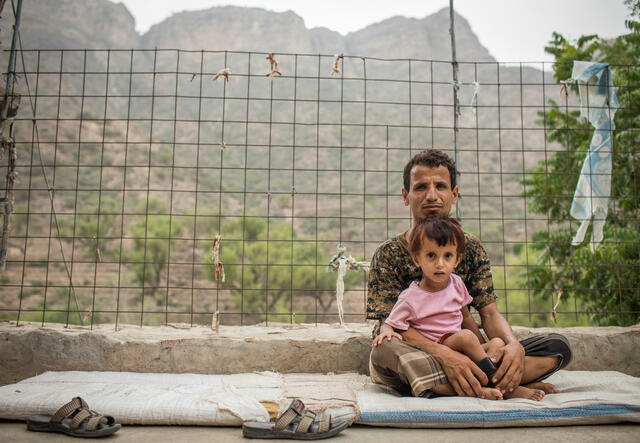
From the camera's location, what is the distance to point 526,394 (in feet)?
7.08

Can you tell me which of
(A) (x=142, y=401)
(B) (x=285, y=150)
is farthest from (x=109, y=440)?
(B) (x=285, y=150)

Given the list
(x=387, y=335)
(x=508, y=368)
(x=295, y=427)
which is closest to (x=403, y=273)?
(x=387, y=335)

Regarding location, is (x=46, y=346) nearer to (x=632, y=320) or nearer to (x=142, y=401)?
(x=142, y=401)

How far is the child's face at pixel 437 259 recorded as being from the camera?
219 cm

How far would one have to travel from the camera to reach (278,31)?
62906 millimetres

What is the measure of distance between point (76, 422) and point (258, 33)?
226ft

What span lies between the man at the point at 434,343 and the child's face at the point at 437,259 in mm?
307

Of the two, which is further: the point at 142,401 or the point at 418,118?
the point at 418,118

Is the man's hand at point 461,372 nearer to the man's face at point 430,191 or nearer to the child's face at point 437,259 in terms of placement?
the child's face at point 437,259

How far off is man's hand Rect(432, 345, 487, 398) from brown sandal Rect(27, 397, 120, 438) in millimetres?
1434

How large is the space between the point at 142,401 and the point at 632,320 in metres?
7.03

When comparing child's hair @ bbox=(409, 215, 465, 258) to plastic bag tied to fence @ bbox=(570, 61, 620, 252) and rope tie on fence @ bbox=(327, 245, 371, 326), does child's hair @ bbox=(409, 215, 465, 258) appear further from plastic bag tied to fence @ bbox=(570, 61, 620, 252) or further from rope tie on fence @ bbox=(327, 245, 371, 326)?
plastic bag tied to fence @ bbox=(570, 61, 620, 252)

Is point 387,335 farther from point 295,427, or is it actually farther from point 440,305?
point 295,427

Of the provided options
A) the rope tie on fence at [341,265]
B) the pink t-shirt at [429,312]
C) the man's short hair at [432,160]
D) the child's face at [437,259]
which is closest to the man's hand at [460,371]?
the pink t-shirt at [429,312]
